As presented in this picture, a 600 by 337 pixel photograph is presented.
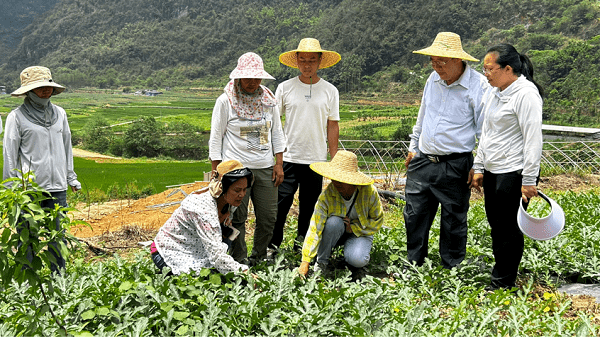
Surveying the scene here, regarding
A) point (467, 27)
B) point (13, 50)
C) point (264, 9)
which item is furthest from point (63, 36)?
point (467, 27)

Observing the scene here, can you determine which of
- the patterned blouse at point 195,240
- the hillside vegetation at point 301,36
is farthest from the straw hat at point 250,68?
the hillside vegetation at point 301,36

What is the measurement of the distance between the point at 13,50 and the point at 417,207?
12004cm

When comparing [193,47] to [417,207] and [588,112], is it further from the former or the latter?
[417,207]

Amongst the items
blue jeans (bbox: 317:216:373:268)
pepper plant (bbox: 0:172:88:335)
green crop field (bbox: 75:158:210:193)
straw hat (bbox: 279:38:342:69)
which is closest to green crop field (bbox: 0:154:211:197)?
green crop field (bbox: 75:158:210:193)

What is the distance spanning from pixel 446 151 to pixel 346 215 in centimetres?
89

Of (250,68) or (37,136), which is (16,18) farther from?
(250,68)

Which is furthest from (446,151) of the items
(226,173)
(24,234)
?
(24,234)

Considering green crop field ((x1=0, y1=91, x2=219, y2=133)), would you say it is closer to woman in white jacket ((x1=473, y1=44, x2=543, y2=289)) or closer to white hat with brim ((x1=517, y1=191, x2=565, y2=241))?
woman in white jacket ((x1=473, y1=44, x2=543, y2=289))

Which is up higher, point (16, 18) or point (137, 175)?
point (16, 18)

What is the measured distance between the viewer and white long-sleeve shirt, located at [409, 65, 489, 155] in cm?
376

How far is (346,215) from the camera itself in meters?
3.94

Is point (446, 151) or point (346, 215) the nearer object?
point (446, 151)

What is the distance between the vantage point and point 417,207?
157 inches

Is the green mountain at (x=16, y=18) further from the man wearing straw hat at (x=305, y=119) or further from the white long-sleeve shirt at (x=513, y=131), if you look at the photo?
the white long-sleeve shirt at (x=513, y=131)
